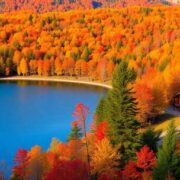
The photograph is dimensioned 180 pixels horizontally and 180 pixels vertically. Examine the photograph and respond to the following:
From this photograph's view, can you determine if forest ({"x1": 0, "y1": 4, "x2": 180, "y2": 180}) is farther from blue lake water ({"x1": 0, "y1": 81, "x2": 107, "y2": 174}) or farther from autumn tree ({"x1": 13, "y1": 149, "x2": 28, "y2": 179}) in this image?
blue lake water ({"x1": 0, "y1": 81, "x2": 107, "y2": 174})

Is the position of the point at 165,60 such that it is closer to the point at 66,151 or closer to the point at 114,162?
the point at 66,151

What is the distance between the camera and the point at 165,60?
83938mm

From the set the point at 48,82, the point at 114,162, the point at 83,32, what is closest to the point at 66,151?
the point at 114,162

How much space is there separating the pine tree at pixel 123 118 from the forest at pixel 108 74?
74 millimetres

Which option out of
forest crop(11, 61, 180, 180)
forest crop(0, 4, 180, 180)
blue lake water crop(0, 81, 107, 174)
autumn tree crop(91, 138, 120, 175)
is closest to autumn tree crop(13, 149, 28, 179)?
forest crop(0, 4, 180, 180)

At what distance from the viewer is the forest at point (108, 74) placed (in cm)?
2767

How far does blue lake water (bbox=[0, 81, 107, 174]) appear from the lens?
52.8 metres

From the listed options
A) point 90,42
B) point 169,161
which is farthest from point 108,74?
point 169,161

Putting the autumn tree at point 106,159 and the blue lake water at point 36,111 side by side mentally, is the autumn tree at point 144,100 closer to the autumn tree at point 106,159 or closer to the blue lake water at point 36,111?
the blue lake water at point 36,111

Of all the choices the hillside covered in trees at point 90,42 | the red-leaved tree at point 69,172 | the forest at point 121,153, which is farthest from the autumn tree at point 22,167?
the hillside covered in trees at point 90,42

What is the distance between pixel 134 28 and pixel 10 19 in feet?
175

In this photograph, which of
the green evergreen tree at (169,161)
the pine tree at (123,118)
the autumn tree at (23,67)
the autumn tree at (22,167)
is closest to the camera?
the green evergreen tree at (169,161)

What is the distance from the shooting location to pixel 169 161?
78.8 feet

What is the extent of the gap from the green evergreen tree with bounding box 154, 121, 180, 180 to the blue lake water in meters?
20.9
